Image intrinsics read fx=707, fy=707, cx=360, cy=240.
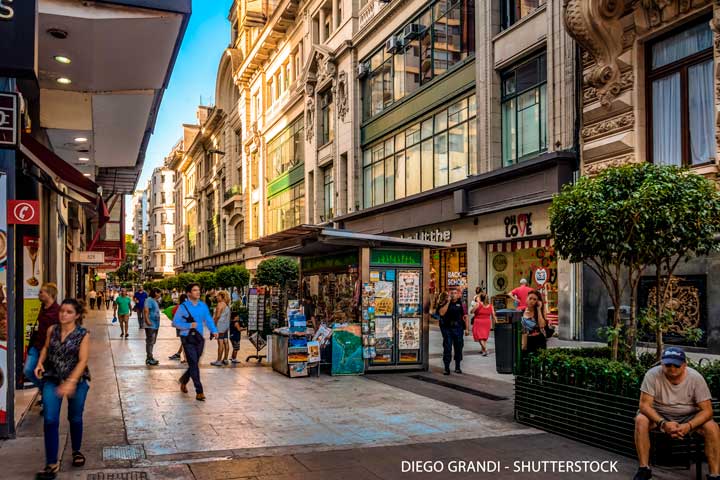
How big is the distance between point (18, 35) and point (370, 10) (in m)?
27.5

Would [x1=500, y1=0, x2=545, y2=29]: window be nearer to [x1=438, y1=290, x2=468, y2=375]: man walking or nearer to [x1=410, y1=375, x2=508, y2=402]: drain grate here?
[x1=438, y1=290, x2=468, y2=375]: man walking

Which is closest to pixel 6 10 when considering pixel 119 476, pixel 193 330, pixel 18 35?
pixel 18 35

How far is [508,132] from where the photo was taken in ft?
74.6

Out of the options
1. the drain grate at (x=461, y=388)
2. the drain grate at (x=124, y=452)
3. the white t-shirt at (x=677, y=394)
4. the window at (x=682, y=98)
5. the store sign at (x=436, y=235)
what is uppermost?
the window at (x=682, y=98)

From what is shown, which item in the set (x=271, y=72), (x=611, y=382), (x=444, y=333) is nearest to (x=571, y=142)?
(x=444, y=333)

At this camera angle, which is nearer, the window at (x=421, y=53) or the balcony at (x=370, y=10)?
the window at (x=421, y=53)

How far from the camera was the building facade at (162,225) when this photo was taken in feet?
385

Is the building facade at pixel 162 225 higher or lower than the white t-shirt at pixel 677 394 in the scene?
higher

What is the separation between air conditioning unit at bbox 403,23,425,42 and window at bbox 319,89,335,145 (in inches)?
389

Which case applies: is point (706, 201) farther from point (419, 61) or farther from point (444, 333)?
point (419, 61)

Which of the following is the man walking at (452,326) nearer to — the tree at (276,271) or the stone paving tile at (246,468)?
the stone paving tile at (246,468)

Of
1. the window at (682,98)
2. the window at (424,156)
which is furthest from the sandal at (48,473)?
Answer: the window at (424,156)

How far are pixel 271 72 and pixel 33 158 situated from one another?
43.0 meters

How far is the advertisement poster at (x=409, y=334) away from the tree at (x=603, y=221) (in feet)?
18.7
